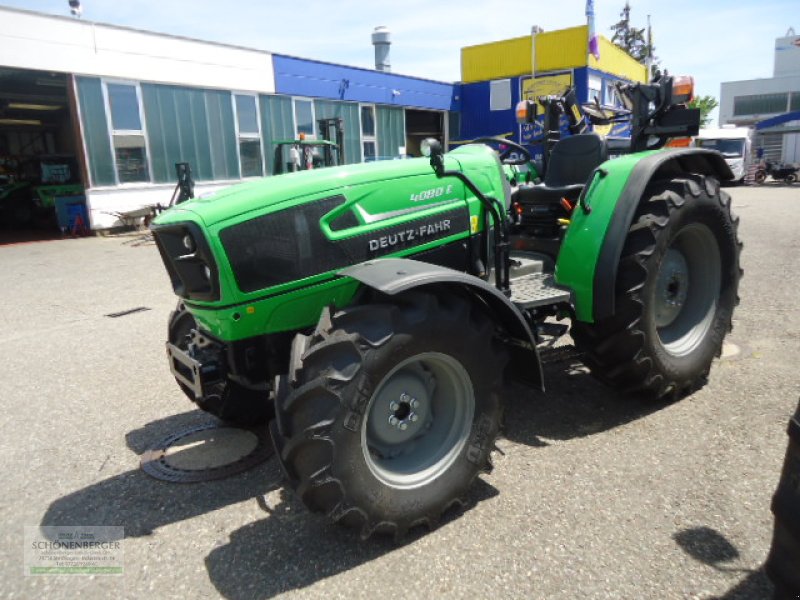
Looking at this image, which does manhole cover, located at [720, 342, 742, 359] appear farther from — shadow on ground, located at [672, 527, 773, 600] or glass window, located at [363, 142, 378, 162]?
glass window, located at [363, 142, 378, 162]

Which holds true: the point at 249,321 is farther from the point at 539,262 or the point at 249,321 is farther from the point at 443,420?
the point at 539,262

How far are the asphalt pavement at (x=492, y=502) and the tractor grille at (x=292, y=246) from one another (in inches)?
45.0

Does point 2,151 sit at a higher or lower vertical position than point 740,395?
higher

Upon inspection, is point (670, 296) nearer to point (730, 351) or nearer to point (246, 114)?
point (730, 351)

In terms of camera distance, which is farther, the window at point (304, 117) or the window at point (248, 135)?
the window at point (304, 117)

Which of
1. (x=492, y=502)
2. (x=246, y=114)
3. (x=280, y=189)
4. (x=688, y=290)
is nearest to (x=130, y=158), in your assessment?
(x=246, y=114)

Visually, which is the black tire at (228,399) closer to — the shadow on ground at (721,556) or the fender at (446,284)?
the fender at (446,284)

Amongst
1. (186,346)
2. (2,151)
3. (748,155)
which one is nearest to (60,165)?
(2,151)

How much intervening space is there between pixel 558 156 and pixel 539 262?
0.98 metres

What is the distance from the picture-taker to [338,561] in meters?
2.45

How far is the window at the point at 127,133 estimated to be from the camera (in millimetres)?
14000

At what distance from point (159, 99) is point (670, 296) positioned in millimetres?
14137

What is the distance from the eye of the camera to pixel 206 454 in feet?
11.2

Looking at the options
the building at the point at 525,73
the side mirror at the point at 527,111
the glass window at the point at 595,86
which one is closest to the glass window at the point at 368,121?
the building at the point at 525,73
